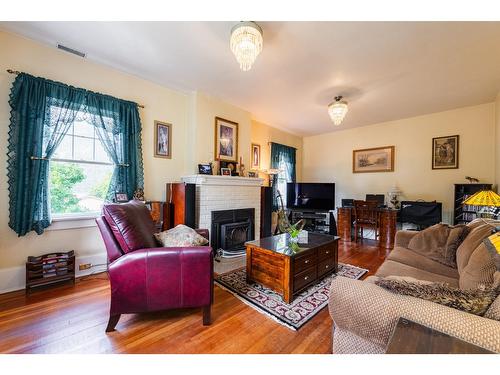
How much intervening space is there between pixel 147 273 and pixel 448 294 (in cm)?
176

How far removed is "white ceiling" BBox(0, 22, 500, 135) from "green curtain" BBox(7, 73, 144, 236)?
0.53 meters

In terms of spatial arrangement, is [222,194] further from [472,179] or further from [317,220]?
[472,179]

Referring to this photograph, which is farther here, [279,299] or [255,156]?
[255,156]

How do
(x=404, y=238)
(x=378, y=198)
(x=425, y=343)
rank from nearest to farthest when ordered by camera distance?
(x=425, y=343) → (x=404, y=238) → (x=378, y=198)

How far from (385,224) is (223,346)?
12.7 ft

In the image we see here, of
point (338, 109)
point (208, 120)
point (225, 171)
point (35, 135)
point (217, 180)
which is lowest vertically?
point (217, 180)

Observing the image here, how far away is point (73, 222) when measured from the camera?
2.49 m

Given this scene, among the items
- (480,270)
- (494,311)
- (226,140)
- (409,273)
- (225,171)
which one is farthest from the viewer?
(226,140)

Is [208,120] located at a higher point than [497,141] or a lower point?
higher

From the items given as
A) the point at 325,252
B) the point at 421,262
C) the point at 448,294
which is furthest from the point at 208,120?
the point at 448,294

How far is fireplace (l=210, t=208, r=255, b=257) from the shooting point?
131 inches

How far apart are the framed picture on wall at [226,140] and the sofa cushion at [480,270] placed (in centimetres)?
323

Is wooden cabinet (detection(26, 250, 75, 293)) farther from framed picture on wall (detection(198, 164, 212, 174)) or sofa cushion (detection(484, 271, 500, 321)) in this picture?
sofa cushion (detection(484, 271, 500, 321))
